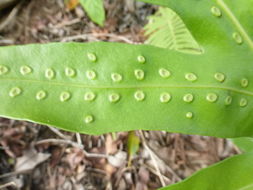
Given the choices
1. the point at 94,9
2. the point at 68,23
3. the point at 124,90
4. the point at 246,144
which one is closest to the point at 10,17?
the point at 68,23

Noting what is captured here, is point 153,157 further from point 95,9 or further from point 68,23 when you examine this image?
point 68,23

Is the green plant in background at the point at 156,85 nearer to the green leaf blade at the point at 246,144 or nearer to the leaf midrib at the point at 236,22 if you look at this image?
the leaf midrib at the point at 236,22

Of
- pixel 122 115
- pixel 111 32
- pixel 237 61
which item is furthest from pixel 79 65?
pixel 111 32

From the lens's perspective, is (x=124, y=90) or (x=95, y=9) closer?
(x=124, y=90)

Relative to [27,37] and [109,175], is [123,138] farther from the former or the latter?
[27,37]

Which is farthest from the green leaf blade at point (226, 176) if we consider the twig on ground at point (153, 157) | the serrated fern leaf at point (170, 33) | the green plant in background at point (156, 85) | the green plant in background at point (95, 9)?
the green plant in background at point (95, 9)
